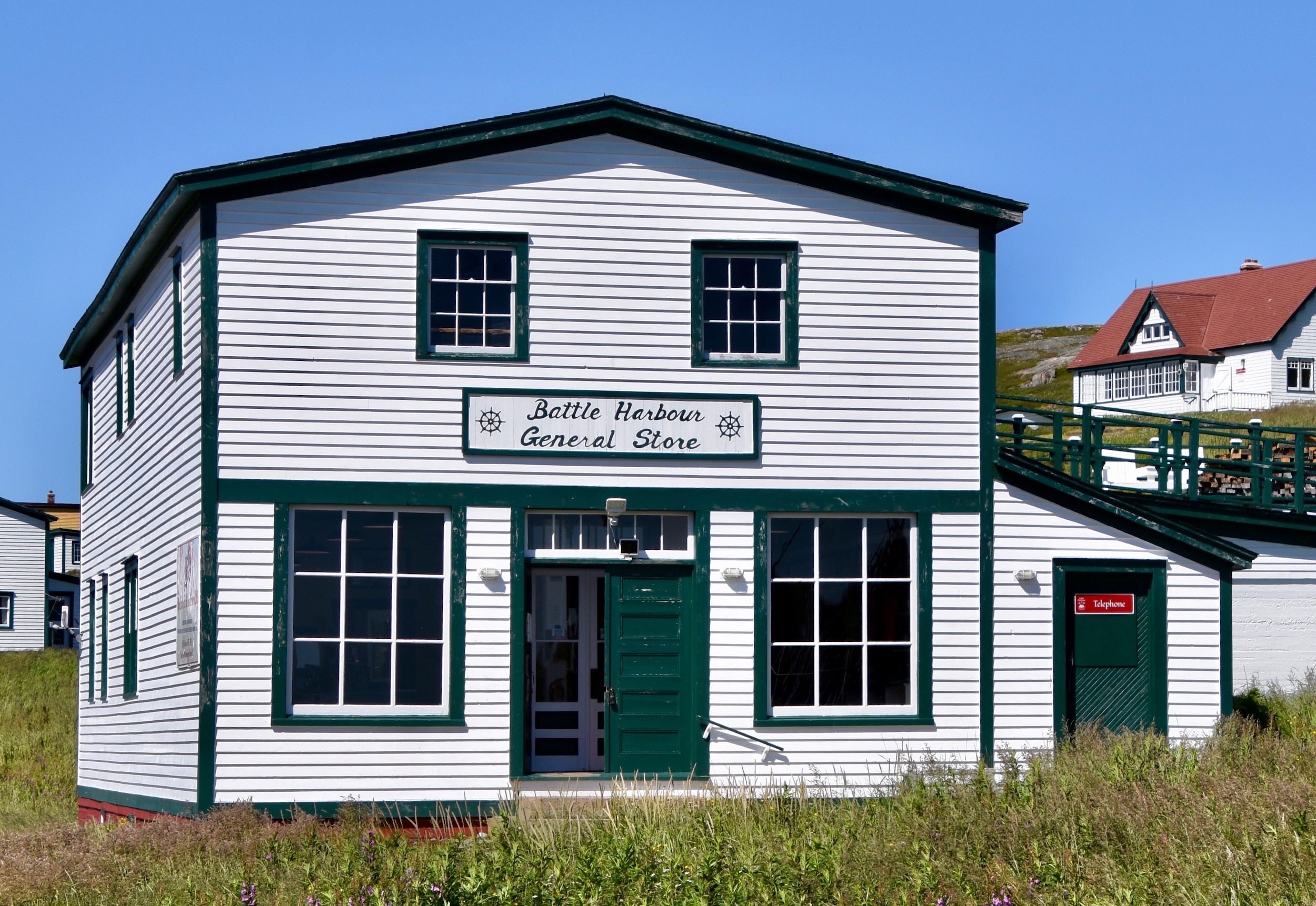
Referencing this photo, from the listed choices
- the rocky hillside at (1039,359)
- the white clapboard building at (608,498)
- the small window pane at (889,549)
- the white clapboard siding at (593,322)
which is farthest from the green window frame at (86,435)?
the rocky hillside at (1039,359)

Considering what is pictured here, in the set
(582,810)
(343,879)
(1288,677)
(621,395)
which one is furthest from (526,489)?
(1288,677)

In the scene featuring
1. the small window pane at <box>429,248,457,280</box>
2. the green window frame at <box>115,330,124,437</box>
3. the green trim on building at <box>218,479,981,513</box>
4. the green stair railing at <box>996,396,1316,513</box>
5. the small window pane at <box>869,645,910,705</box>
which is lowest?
the small window pane at <box>869,645,910,705</box>

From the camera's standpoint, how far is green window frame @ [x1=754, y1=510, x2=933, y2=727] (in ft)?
54.3

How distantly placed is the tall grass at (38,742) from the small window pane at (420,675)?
653cm

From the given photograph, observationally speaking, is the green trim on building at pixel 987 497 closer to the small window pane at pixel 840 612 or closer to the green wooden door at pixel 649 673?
the small window pane at pixel 840 612

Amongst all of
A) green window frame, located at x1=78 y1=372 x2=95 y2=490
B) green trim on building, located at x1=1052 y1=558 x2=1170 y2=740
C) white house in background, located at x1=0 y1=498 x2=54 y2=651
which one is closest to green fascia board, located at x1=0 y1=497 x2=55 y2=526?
white house in background, located at x1=0 y1=498 x2=54 y2=651

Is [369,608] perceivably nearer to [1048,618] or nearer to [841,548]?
[841,548]

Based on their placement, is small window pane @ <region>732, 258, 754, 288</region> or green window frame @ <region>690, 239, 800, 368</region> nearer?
green window frame @ <region>690, 239, 800, 368</region>

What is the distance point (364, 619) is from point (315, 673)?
28.0 inches

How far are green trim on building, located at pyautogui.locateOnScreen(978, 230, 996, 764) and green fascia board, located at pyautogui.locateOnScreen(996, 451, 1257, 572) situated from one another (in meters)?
0.25

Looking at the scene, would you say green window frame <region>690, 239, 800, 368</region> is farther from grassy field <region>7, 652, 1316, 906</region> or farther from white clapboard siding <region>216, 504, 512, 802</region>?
grassy field <region>7, 652, 1316, 906</region>

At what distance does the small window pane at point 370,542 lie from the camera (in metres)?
16.1

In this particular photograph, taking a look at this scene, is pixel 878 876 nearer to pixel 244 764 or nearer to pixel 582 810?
pixel 582 810

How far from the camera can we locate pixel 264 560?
51.9 ft
